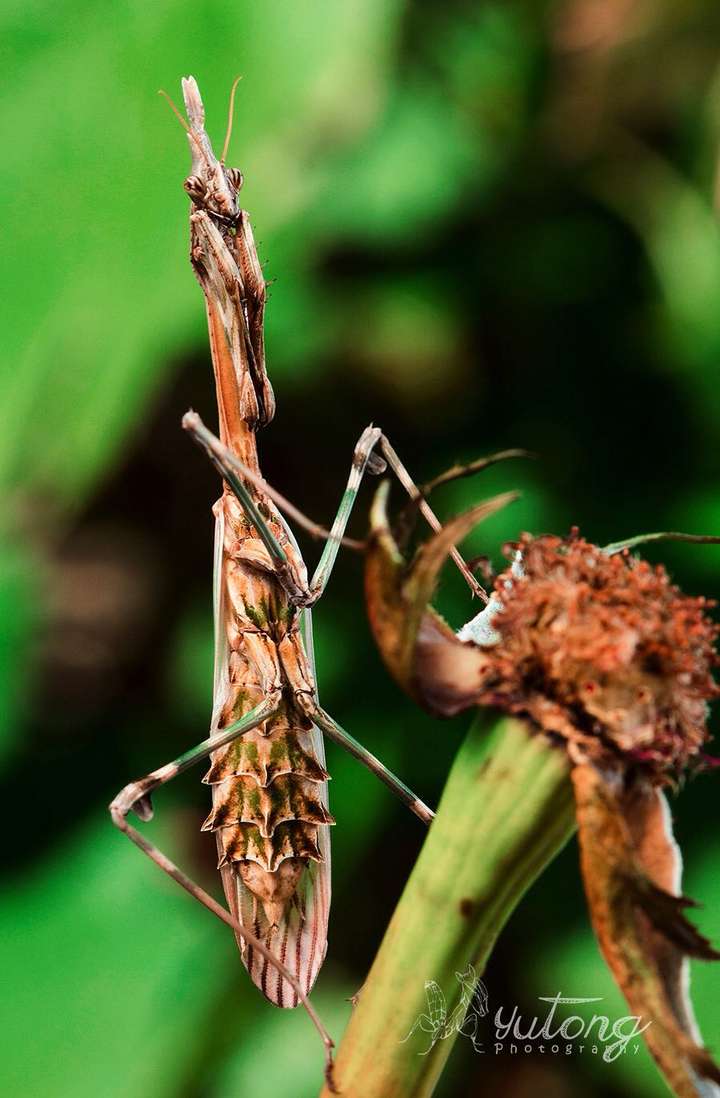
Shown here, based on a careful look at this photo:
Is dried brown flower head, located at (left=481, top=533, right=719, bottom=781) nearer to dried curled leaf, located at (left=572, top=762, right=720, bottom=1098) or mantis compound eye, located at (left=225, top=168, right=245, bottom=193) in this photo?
dried curled leaf, located at (left=572, top=762, right=720, bottom=1098)

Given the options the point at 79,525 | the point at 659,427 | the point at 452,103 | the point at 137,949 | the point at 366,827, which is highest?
the point at 452,103

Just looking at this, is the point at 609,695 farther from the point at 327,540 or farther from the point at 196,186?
the point at 196,186

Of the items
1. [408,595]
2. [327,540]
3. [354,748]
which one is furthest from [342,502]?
[408,595]

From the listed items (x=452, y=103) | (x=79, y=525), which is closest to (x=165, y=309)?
(x=79, y=525)

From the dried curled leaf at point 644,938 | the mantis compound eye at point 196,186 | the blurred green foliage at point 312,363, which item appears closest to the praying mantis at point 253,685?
the mantis compound eye at point 196,186

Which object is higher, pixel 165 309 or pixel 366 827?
pixel 165 309

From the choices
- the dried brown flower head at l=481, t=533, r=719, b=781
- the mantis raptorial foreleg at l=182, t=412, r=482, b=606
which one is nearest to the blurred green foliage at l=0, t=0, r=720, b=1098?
the mantis raptorial foreleg at l=182, t=412, r=482, b=606

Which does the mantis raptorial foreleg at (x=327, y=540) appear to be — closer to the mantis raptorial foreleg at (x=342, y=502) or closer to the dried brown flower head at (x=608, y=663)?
the mantis raptorial foreleg at (x=342, y=502)

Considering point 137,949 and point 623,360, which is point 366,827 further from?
point 623,360
